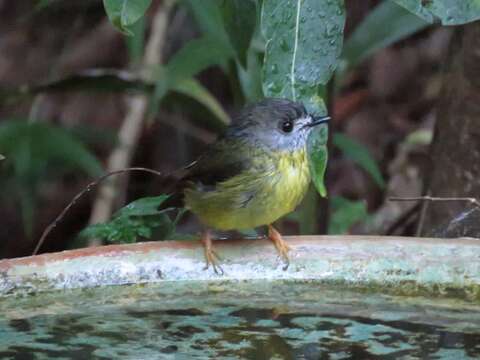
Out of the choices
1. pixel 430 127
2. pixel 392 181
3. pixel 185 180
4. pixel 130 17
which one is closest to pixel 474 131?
pixel 185 180

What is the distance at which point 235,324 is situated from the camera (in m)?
3.32

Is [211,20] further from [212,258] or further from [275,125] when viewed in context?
[212,258]

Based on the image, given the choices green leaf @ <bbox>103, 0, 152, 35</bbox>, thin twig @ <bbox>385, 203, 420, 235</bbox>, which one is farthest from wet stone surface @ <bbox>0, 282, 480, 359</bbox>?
thin twig @ <bbox>385, 203, 420, 235</bbox>

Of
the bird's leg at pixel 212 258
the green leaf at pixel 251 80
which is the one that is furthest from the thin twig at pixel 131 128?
the bird's leg at pixel 212 258

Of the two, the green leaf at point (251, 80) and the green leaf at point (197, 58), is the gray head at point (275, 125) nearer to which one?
the green leaf at point (251, 80)

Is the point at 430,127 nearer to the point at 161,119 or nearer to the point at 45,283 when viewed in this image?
the point at 161,119

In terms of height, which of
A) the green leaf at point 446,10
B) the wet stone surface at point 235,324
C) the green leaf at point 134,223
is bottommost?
the wet stone surface at point 235,324

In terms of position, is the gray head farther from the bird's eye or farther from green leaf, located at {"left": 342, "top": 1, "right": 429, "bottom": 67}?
green leaf, located at {"left": 342, "top": 1, "right": 429, "bottom": 67}

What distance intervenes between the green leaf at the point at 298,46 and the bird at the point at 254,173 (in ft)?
1.48

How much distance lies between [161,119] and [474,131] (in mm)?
4219

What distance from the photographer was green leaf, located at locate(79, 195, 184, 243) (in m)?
4.05

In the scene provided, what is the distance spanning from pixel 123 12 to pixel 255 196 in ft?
3.35

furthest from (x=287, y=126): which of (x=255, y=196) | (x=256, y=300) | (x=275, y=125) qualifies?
(x=256, y=300)

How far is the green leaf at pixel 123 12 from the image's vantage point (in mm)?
3182
